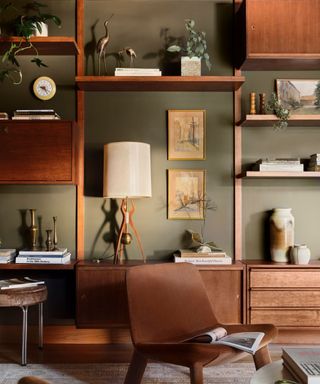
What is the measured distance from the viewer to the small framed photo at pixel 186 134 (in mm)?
3545

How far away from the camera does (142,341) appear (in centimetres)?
237

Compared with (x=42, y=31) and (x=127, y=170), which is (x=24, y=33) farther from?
(x=127, y=170)

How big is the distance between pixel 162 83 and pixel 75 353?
206cm

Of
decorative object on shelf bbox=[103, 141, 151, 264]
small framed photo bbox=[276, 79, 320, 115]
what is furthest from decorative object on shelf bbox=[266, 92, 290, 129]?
decorative object on shelf bbox=[103, 141, 151, 264]

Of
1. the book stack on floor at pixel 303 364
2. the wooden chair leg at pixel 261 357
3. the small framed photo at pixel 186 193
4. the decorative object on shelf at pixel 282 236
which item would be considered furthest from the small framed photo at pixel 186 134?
the book stack on floor at pixel 303 364

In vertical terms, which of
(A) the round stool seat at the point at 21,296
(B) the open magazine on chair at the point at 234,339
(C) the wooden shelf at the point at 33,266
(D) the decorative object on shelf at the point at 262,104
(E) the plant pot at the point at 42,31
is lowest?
(B) the open magazine on chair at the point at 234,339

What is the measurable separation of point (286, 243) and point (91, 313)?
4.92ft

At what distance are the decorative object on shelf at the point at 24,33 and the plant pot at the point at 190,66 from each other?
0.98 metres

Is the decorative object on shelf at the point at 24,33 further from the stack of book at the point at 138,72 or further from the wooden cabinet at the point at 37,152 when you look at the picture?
the stack of book at the point at 138,72

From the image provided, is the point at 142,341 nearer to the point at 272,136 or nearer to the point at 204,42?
the point at 272,136

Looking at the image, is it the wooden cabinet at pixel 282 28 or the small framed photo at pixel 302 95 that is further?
the small framed photo at pixel 302 95

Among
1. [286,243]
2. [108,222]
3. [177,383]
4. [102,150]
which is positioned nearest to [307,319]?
[286,243]

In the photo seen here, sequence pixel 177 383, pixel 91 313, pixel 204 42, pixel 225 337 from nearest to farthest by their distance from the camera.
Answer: pixel 225 337 < pixel 177 383 < pixel 91 313 < pixel 204 42

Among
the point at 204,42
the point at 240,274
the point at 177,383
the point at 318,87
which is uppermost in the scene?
the point at 204,42
